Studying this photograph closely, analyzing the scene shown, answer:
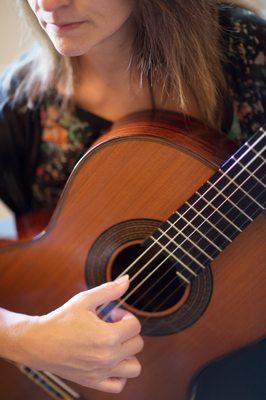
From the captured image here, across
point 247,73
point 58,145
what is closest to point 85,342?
point 58,145

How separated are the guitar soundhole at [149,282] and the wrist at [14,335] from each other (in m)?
0.16

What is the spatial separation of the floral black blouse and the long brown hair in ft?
0.09

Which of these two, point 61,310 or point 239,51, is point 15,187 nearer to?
point 61,310

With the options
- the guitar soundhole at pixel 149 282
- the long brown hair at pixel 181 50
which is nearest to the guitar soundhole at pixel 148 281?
the guitar soundhole at pixel 149 282

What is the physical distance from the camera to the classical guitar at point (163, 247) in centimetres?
70

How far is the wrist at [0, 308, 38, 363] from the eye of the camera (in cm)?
76

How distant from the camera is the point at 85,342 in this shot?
2.34 feet

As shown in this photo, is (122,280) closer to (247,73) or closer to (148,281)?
(148,281)

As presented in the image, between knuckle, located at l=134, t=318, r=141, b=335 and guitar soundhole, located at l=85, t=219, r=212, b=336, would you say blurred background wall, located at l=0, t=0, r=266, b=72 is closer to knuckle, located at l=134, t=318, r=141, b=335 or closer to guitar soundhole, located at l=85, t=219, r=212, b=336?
guitar soundhole, located at l=85, t=219, r=212, b=336

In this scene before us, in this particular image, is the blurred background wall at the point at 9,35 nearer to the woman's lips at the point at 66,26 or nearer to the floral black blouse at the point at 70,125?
the floral black blouse at the point at 70,125

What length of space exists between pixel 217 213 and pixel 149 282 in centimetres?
19

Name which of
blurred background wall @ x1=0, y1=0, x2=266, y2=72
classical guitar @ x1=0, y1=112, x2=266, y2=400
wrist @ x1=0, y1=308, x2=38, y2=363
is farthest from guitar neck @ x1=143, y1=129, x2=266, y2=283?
blurred background wall @ x1=0, y1=0, x2=266, y2=72

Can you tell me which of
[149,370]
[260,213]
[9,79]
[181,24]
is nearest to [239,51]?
[181,24]

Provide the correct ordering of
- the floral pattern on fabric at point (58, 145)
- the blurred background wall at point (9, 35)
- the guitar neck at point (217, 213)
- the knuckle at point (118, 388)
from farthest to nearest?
1. the blurred background wall at point (9, 35)
2. the floral pattern on fabric at point (58, 145)
3. the knuckle at point (118, 388)
4. the guitar neck at point (217, 213)
